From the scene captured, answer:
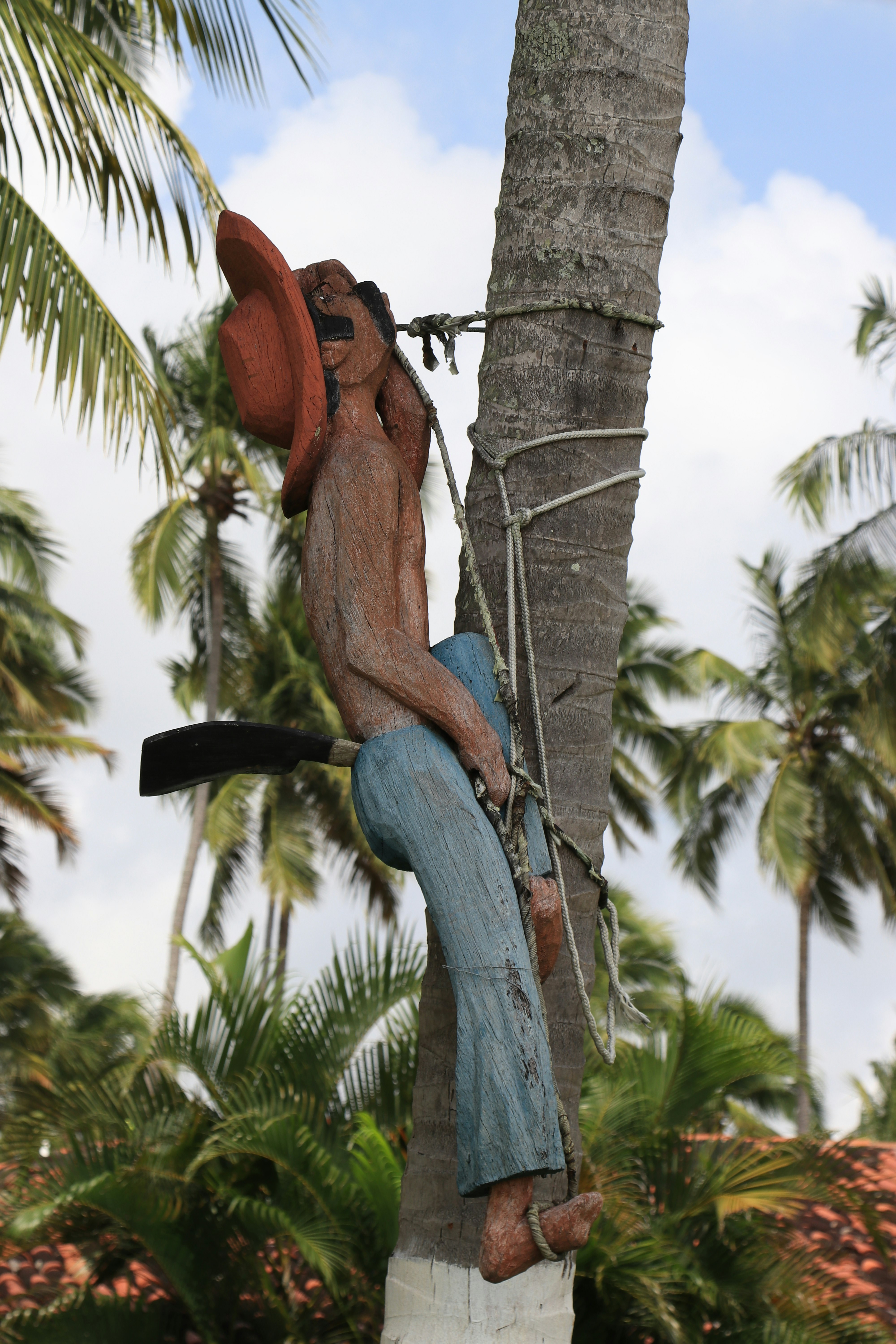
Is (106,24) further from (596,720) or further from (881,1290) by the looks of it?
(881,1290)

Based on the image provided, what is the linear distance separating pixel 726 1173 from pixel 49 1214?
2728 millimetres

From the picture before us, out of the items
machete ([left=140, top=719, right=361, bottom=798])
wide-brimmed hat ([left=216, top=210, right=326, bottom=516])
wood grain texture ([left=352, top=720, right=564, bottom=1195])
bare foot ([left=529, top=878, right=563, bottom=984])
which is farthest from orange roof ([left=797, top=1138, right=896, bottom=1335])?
wide-brimmed hat ([left=216, top=210, right=326, bottom=516])

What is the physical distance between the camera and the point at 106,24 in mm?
7973

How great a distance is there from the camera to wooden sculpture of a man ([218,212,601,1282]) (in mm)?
1944

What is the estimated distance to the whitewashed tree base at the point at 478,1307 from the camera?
2.08 meters

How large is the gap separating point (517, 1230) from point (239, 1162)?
3.51 m

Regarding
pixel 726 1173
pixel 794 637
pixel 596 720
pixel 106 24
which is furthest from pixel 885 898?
pixel 596 720

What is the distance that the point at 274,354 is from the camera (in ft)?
7.66

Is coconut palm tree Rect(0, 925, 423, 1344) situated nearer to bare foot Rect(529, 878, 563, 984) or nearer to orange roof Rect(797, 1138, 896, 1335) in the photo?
orange roof Rect(797, 1138, 896, 1335)

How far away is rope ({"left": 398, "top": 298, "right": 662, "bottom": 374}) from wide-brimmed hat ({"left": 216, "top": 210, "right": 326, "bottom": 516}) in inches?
10.1

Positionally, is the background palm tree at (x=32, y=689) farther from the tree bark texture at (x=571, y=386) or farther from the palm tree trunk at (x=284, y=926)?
the tree bark texture at (x=571, y=386)

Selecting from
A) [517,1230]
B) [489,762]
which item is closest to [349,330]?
[489,762]

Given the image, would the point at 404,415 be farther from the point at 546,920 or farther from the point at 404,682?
the point at 546,920

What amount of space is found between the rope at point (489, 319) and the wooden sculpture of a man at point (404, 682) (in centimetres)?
15
